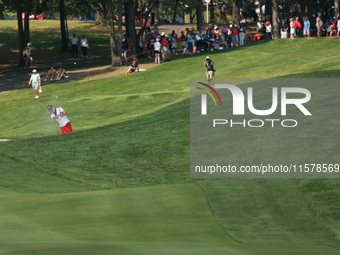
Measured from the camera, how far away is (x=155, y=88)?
40.9m

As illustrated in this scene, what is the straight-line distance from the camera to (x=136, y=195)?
50.6ft

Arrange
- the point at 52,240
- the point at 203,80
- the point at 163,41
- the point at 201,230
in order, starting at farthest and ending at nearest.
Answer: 1. the point at 163,41
2. the point at 203,80
3. the point at 201,230
4. the point at 52,240

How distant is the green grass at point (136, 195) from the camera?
11.1 metres

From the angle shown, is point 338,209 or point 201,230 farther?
point 338,209

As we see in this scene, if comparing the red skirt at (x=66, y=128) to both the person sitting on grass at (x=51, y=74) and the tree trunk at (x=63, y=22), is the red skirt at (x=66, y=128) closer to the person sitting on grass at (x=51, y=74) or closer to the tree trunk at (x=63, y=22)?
the person sitting on grass at (x=51, y=74)

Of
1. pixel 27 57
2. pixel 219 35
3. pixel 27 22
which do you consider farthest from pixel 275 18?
pixel 27 22

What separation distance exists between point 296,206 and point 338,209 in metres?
0.92

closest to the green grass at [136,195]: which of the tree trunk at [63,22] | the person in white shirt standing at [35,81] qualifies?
the person in white shirt standing at [35,81]

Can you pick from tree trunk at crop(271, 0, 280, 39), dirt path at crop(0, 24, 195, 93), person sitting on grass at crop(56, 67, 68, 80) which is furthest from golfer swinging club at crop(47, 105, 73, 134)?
tree trunk at crop(271, 0, 280, 39)

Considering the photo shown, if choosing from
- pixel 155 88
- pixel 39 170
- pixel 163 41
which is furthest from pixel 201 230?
pixel 163 41

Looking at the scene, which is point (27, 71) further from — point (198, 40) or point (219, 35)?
point (219, 35)

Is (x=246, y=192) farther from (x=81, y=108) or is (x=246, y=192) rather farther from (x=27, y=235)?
(x=81, y=108)

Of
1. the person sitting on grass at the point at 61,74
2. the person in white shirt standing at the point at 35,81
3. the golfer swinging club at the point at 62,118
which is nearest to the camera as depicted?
the golfer swinging club at the point at 62,118

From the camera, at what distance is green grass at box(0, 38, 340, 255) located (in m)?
11.1
